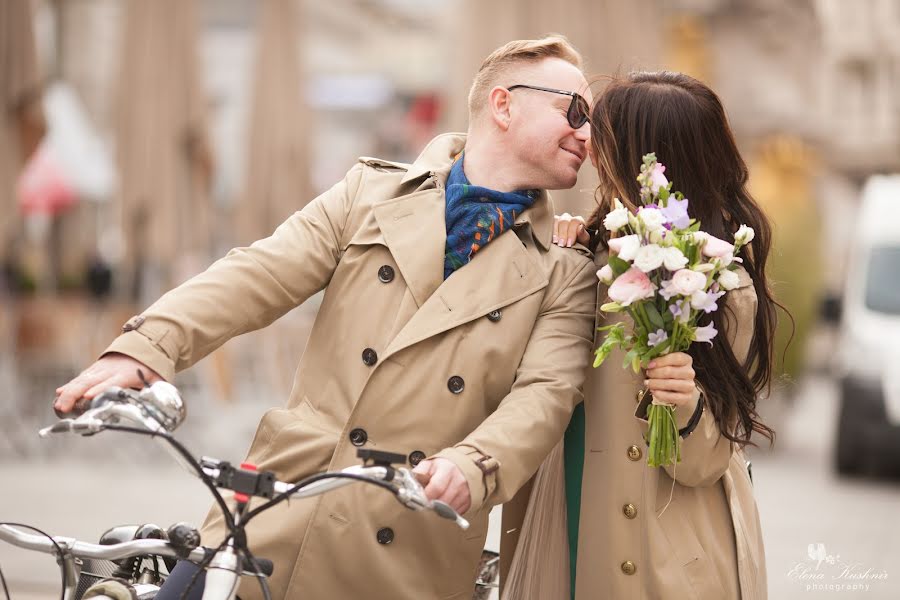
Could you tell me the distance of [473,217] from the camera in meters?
3.35

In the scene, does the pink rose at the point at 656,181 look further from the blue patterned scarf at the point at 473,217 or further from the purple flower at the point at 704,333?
the blue patterned scarf at the point at 473,217

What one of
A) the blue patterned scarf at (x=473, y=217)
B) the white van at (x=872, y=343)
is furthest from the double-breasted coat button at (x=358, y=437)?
the white van at (x=872, y=343)

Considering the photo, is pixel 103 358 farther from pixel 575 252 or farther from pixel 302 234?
pixel 575 252

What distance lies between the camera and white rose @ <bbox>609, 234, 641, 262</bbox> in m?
2.82

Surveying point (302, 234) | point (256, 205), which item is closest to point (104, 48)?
point (256, 205)

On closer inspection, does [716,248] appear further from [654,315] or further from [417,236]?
[417,236]

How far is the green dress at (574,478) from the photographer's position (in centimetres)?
340

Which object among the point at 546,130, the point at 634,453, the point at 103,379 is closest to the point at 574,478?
the point at 634,453

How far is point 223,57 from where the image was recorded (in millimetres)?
23469

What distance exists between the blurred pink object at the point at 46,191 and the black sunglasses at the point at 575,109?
1049 centimetres

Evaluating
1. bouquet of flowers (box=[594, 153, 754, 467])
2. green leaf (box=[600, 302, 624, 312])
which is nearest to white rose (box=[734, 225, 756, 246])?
bouquet of flowers (box=[594, 153, 754, 467])

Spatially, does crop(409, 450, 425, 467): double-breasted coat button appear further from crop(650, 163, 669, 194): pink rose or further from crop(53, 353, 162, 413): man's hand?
crop(650, 163, 669, 194): pink rose

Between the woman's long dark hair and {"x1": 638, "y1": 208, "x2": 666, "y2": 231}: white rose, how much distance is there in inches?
13.1

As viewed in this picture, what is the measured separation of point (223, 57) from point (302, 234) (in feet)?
68.9
